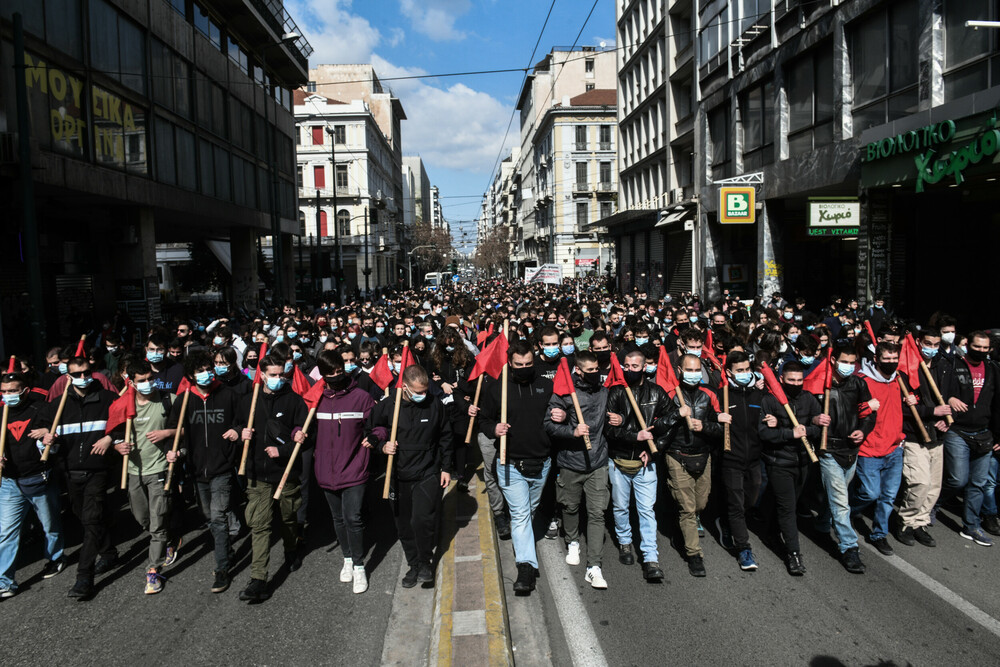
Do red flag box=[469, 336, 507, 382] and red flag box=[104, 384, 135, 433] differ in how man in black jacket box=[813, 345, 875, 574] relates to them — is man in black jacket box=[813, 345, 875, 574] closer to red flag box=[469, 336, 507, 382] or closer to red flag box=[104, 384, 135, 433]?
red flag box=[469, 336, 507, 382]

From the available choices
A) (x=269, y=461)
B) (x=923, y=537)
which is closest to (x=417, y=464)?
(x=269, y=461)

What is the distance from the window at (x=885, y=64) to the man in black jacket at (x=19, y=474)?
15.5 metres

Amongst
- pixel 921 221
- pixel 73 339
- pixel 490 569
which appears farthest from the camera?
pixel 73 339

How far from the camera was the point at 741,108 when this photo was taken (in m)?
22.7

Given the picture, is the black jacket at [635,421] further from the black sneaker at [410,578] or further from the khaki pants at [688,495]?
the black sneaker at [410,578]

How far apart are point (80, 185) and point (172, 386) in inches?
411

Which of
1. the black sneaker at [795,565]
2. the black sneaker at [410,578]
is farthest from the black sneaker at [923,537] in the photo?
the black sneaker at [410,578]

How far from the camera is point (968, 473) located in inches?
242

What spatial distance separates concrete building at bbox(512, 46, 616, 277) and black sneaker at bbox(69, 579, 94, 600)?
190ft

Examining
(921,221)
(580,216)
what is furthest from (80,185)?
(580,216)

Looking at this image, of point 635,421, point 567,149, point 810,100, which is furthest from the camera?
point 567,149

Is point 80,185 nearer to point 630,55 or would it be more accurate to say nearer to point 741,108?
point 741,108

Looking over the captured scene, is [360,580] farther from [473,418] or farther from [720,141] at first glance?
[720,141]

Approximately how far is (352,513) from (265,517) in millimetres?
663
